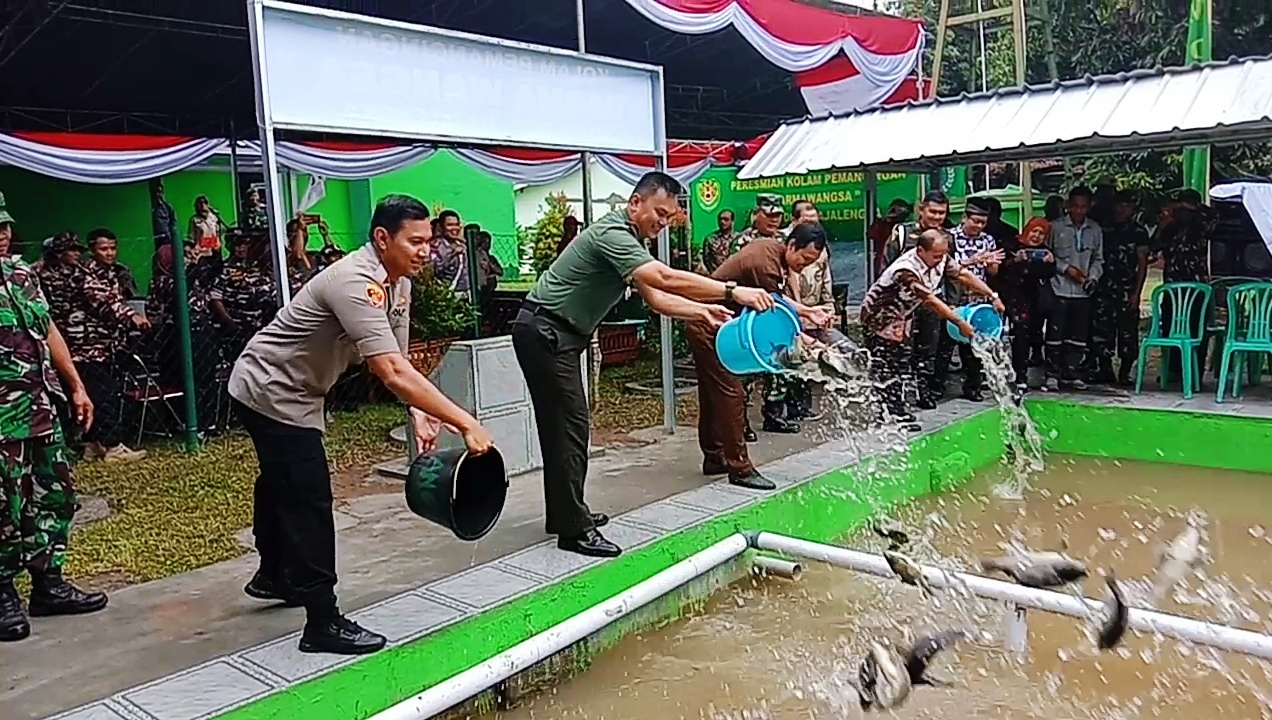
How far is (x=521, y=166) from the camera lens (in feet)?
44.7

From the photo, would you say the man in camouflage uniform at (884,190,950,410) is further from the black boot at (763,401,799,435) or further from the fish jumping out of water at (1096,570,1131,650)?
the fish jumping out of water at (1096,570,1131,650)

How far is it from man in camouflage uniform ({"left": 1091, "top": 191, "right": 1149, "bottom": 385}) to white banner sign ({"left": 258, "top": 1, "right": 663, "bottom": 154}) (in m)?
4.05

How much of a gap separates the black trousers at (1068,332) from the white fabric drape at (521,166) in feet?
22.0

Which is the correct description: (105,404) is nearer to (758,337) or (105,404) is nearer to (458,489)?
(458,489)

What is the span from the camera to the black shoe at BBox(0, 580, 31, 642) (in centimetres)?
361

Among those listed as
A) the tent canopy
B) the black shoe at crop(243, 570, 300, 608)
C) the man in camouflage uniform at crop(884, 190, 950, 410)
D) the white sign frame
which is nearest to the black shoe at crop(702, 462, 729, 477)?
the white sign frame

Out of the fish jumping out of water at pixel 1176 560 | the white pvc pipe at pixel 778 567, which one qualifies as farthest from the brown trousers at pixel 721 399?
the fish jumping out of water at pixel 1176 560

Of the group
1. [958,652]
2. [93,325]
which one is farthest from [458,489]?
[93,325]

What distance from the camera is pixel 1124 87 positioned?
23.4 ft

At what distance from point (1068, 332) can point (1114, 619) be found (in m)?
4.92

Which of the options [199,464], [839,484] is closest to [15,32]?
[199,464]

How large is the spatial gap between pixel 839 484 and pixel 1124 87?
382 cm

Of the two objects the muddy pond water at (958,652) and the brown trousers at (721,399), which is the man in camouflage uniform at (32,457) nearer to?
the muddy pond water at (958,652)

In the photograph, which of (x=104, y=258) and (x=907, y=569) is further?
(x=104, y=258)
